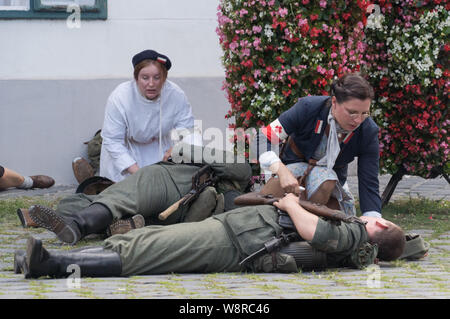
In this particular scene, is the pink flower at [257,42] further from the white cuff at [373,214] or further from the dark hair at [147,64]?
the white cuff at [373,214]

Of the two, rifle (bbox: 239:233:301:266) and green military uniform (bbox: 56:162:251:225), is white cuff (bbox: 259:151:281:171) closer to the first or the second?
rifle (bbox: 239:233:301:266)

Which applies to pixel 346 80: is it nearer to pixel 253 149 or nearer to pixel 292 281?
pixel 292 281

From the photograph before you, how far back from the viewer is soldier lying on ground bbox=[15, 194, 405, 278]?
4910mm

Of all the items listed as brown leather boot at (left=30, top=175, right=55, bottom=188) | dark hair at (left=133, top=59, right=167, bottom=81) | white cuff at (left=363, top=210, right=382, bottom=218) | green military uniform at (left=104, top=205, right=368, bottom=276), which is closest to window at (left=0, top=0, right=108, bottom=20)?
brown leather boot at (left=30, top=175, right=55, bottom=188)

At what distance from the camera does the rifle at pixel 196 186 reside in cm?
626

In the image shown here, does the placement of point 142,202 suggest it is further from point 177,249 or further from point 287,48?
point 287,48

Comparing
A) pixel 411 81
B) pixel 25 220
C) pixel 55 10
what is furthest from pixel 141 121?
pixel 55 10

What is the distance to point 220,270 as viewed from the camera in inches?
204

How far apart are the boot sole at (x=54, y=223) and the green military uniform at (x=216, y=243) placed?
3.11 feet

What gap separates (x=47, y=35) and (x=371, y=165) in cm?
572

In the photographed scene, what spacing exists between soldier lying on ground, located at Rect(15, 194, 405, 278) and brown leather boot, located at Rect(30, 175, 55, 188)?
16.1 feet

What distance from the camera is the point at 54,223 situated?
591cm

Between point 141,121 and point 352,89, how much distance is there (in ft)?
8.50

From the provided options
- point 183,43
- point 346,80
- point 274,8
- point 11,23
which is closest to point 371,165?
point 346,80
